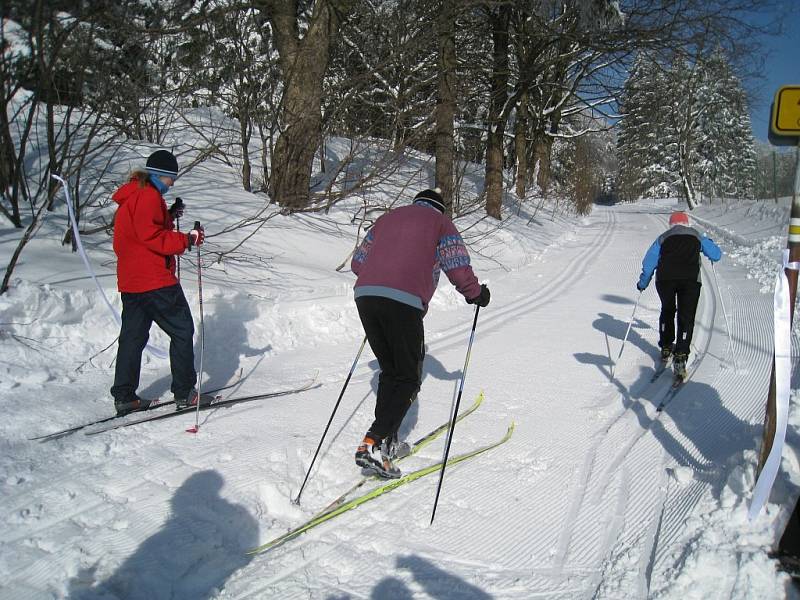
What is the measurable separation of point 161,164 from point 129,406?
192 cm

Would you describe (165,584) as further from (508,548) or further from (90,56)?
(90,56)

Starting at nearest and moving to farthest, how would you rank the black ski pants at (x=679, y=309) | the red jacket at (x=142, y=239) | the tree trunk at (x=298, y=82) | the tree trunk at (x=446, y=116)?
A: the red jacket at (x=142, y=239), the black ski pants at (x=679, y=309), the tree trunk at (x=298, y=82), the tree trunk at (x=446, y=116)

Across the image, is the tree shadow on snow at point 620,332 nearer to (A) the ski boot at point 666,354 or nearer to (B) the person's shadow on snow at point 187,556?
(A) the ski boot at point 666,354

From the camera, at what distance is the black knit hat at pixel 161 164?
4.39 meters

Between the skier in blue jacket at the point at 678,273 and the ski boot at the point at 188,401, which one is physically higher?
the skier in blue jacket at the point at 678,273

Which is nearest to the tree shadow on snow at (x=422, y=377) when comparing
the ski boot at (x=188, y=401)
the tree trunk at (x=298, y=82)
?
the ski boot at (x=188, y=401)

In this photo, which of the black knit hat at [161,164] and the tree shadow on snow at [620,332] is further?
the tree shadow on snow at [620,332]

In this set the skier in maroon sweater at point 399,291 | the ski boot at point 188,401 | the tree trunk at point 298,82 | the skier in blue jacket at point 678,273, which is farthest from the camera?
the tree trunk at point 298,82

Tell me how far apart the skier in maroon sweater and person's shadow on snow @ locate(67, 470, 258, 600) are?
2.97 feet

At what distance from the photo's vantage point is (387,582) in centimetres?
283

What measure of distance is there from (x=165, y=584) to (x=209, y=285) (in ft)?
15.1

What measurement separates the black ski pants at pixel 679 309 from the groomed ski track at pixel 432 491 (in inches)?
14.2

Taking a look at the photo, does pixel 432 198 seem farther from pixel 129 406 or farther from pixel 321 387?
pixel 129 406

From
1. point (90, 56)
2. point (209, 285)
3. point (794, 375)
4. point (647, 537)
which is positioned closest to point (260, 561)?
point (647, 537)
